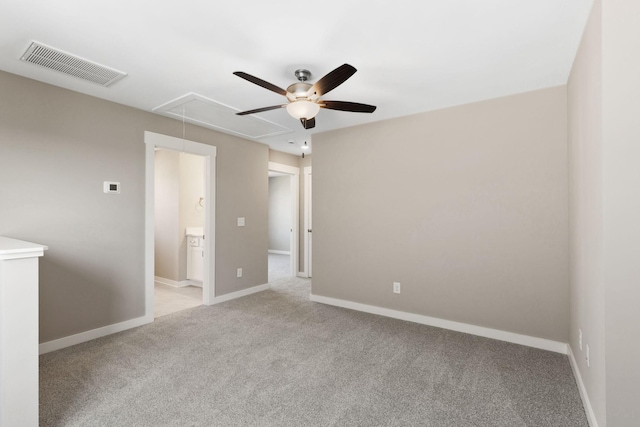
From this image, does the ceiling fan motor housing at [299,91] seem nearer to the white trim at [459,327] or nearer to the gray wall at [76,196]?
the gray wall at [76,196]

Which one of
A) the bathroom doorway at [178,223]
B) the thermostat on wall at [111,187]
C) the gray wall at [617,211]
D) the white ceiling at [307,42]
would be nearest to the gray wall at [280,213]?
the bathroom doorway at [178,223]

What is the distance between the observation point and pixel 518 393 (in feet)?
6.92

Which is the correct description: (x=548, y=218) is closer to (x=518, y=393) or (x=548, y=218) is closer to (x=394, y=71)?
(x=518, y=393)

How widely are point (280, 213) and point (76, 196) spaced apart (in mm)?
6817

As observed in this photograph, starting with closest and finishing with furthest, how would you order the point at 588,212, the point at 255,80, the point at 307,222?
the point at 588,212, the point at 255,80, the point at 307,222

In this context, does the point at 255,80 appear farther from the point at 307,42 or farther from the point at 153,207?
the point at 153,207

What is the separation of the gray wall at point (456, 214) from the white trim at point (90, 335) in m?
2.28

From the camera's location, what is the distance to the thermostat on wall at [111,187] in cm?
317

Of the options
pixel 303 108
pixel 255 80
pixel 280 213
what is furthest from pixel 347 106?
pixel 280 213

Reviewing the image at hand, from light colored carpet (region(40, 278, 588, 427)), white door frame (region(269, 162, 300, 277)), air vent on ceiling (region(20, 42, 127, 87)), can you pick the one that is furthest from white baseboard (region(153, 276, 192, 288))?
air vent on ceiling (region(20, 42, 127, 87))

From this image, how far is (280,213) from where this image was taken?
9680 mm

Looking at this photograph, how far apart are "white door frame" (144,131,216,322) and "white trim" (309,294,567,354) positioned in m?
1.62

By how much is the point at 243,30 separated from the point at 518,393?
3104 mm

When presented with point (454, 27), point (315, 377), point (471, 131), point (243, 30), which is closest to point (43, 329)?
point (315, 377)
